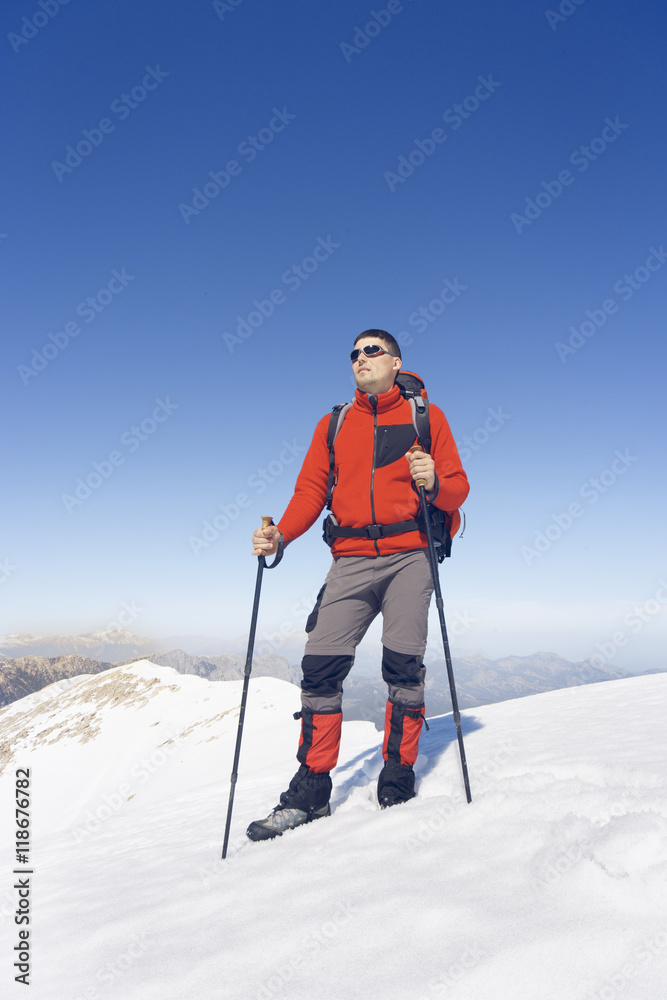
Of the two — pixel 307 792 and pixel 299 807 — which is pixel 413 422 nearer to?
pixel 307 792

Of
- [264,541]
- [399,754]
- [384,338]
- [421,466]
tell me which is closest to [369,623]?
[399,754]

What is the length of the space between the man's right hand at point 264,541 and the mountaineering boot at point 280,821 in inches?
72.4

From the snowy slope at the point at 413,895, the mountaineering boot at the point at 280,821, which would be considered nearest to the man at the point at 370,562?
the mountaineering boot at the point at 280,821

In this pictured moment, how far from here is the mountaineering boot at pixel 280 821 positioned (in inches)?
124

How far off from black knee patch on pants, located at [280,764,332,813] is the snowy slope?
146 mm

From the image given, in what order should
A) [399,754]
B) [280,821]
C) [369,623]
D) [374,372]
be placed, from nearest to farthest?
[280,821]
[399,754]
[369,623]
[374,372]

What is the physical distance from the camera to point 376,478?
3920 mm

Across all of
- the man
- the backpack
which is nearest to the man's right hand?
the man

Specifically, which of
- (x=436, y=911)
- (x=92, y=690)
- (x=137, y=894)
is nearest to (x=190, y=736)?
(x=92, y=690)

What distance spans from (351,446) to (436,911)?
3070mm

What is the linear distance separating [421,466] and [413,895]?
2506 mm

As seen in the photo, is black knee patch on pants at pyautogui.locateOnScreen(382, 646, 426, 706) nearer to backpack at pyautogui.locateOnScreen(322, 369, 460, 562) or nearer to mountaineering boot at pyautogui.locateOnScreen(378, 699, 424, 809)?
mountaineering boot at pyautogui.locateOnScreen(378, 699, 424, 809)

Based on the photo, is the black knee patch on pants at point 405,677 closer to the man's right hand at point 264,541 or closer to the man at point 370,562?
the man at point 370,562

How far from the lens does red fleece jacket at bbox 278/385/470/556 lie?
12.6 ft
